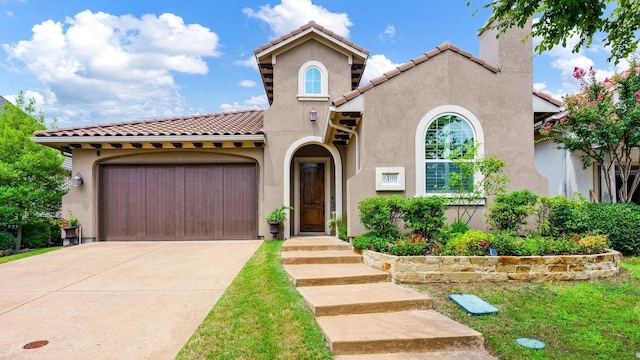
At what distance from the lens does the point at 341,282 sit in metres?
5.67

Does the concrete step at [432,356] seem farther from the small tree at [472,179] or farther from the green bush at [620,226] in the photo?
the green bush at [620,226]

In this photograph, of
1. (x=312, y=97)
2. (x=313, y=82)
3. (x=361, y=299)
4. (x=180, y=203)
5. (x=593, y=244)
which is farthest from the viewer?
(x=180, y=203)

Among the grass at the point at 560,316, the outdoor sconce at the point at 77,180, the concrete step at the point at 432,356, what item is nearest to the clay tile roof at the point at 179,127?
the outdoor sconce at the point at 77,180

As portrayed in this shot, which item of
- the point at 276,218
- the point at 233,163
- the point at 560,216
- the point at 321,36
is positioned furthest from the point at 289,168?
the point at 560,216

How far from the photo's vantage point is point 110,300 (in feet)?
17.3

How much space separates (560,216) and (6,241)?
14680 mm

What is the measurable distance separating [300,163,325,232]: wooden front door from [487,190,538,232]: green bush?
6.27m

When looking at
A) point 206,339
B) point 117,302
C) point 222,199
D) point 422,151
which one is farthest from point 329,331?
point 222,199

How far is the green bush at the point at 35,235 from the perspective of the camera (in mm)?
11297

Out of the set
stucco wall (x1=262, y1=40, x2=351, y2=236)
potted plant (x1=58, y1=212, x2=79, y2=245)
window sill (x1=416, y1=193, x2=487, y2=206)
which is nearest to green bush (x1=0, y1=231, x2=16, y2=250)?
potted plant (x1=58, y1=212, x2=79, y2=245)

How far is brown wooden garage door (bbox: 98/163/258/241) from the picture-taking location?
11.4 metres

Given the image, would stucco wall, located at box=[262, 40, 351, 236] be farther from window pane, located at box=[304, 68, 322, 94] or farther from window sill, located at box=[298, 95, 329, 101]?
window pane, located at box=[304, 68, 322, 94]

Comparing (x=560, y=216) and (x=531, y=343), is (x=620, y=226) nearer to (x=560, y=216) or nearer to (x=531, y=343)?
(x=560, y=216)

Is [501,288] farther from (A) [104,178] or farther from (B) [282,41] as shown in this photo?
(A) [104,178]
